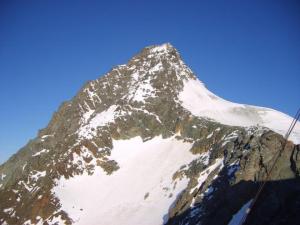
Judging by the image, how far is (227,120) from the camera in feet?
255

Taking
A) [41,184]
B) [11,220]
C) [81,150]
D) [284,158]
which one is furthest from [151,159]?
[284,158]

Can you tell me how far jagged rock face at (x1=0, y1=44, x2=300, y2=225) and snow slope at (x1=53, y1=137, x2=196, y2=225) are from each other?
18 cm

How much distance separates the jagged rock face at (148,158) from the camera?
43.4 metres

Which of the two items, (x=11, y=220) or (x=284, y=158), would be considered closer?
(x=284, y=158)

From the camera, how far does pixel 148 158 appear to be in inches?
2783

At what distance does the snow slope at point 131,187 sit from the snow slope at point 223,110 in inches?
454

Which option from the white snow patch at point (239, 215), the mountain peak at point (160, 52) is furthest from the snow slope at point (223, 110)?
the white snow patch at point (239, 215)

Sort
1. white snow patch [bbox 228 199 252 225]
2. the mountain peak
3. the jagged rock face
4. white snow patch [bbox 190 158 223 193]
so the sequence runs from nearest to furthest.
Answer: white snow patch [bbox 228 199 252 225]
the jagged rock face
white snow patch [bbox 190 158 223 193]
the mountain peak

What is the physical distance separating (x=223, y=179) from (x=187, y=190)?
733 centimetres

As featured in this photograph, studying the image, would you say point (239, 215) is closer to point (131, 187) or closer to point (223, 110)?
point (131, 187)

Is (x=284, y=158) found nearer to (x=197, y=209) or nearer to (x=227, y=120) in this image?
(x=197, y=209)

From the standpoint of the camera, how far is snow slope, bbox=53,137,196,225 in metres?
57.3

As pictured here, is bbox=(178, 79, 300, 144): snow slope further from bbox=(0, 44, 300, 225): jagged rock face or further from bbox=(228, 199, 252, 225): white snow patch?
bbox=(228, 199, 252, 225): white snow patch

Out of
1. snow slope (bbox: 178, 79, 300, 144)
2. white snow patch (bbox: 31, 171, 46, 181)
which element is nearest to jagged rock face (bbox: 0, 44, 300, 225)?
white snow patch (bbox: 31, 171, 46, 181)
